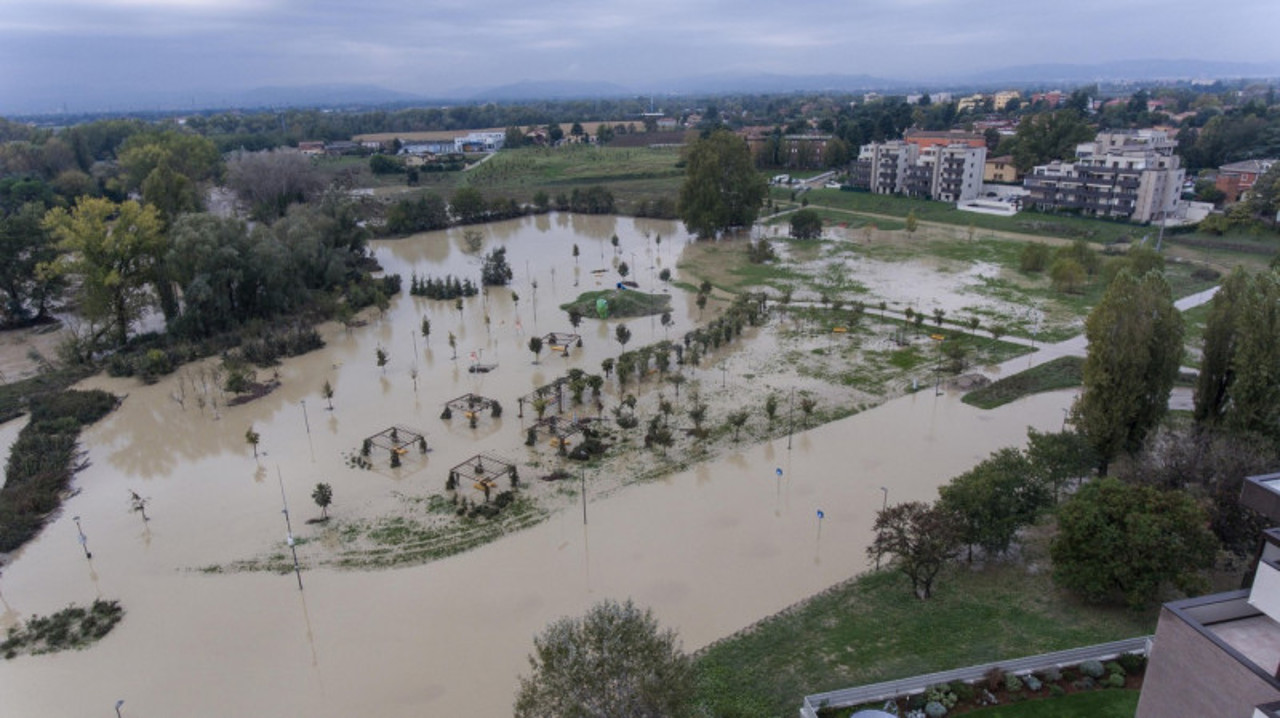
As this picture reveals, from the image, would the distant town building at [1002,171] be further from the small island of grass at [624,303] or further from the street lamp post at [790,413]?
the street lamp post at [790,413]

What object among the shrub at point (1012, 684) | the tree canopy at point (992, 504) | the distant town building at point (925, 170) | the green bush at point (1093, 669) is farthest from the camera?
the distant town building at point (925, 170)

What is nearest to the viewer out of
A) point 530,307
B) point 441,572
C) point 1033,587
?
point 1033,587

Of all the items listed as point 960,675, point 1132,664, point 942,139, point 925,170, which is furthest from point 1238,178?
point 960,675

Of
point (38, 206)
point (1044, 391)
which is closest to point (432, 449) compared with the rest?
point (1044, 391)

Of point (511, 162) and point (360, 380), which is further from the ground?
point (511, 162)

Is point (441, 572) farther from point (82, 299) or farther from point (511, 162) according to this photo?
point (511, 162)

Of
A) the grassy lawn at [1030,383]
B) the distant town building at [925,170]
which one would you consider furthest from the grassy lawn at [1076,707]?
the distant town building at [925,170]

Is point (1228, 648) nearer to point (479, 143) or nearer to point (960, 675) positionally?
point (960, 675)
